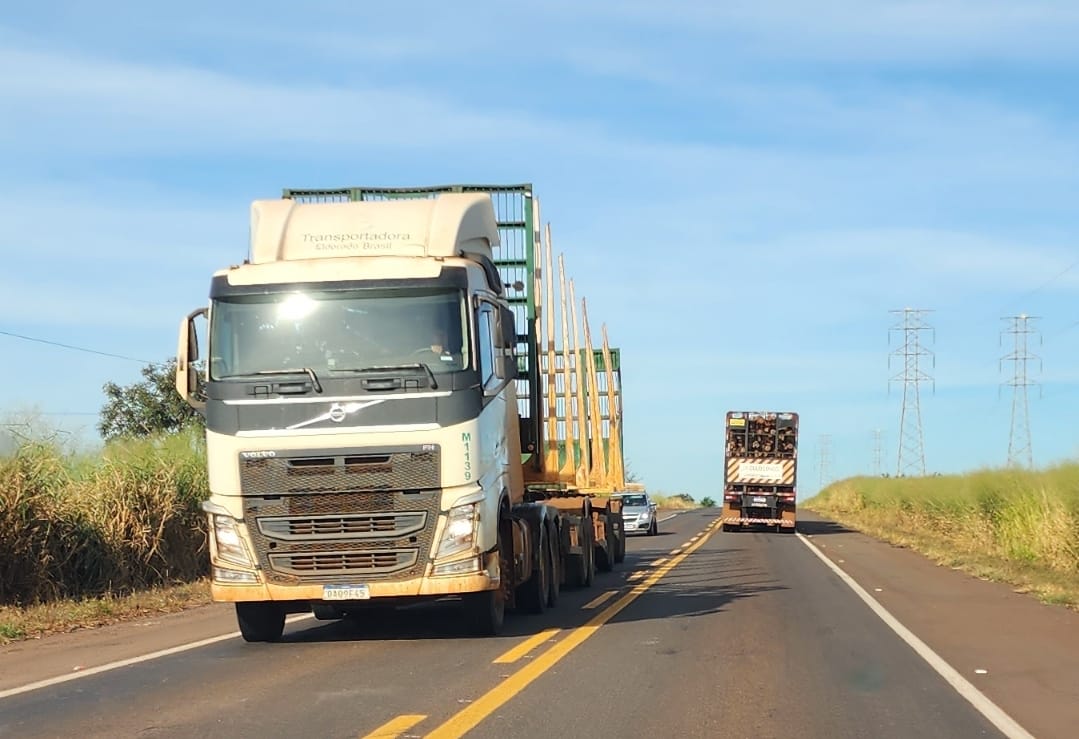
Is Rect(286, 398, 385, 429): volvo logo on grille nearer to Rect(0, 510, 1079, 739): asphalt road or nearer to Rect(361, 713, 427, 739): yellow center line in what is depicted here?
Rect(0, 510, 1079, 739): asphalt road

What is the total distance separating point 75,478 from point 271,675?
10748 millimetres

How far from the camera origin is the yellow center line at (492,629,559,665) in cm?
1110

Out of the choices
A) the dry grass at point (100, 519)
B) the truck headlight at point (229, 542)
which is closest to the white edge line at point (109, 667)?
the truck headlight at point (229, 542)

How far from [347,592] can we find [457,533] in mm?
1146

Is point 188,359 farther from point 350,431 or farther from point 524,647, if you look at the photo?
point 524,647

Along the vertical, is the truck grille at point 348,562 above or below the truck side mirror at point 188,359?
below

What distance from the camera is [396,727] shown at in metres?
8.01

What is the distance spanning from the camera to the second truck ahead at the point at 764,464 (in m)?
43.7

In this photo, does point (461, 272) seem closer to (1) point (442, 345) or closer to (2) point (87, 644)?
(1) point (442, 345)

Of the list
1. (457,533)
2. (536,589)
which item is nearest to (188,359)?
(457,533)

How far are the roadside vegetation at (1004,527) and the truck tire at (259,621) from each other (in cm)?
1010

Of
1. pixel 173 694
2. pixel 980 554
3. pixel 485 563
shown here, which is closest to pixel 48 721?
pixel 173 694

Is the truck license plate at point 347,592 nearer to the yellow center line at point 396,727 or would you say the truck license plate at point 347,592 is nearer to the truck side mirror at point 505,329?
the truck side mirror at point 505,329

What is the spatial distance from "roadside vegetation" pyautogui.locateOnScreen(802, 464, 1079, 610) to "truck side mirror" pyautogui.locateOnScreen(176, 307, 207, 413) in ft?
37.2
